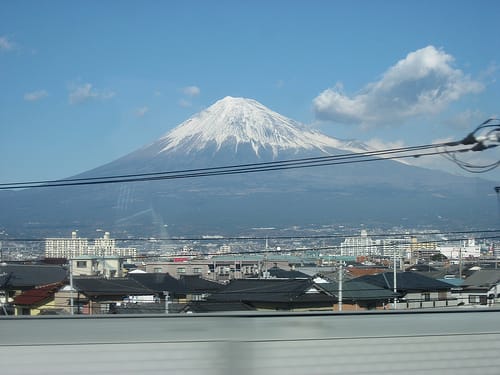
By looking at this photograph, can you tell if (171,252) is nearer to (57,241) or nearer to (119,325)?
(57,241)

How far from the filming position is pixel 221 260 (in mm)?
24125

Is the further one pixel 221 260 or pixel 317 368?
pixel 221 260

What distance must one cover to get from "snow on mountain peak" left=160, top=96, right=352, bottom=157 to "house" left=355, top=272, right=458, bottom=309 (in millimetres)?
53958

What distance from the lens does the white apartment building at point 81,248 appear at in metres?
22.0

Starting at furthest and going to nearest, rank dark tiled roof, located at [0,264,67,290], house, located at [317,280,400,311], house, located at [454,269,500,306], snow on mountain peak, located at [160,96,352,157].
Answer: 1. snow on mountain peak, located at [160,96,352,157]
2. dark tiled roof, located at [0,264,67,290]
3. house, located at [454,269,500,306]
4. house, located at [317,280,400,311]

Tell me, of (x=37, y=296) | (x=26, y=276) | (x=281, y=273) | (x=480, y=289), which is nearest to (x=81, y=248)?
(x=26, y=276)

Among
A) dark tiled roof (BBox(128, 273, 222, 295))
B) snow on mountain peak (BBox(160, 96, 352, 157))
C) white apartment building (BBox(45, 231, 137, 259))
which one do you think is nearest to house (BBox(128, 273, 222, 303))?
dark tiled roof (BBox(128, 273, 222, 295))

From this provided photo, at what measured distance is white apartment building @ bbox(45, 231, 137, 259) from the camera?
22.0 meters

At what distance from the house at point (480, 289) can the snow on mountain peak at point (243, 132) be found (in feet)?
178

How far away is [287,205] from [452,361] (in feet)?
182

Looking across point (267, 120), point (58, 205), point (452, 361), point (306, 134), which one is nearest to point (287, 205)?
point (58, 205)

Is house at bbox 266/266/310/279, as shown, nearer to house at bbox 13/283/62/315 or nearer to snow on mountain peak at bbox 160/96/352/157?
house at bbox 13/283/62/315

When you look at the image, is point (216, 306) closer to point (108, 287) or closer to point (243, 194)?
point (108, 287)

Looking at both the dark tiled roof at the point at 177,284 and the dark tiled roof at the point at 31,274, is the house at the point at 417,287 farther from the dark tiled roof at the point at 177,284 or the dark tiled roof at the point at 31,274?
the dark tiled roof at the point at 31,274
